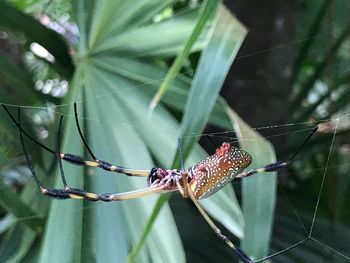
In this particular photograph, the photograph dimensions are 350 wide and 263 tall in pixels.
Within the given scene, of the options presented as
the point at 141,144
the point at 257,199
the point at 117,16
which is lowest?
the point at 257,199

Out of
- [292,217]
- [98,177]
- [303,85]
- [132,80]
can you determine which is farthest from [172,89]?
[303,85]

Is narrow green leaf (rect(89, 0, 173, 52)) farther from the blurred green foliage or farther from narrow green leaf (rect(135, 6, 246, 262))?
narrow green leaf (rect(135, 6, 246, 262))

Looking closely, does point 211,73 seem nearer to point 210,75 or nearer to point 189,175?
point 210,75

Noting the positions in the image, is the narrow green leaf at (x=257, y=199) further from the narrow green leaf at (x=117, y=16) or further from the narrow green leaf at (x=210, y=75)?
the narrow green leaf at (x=117, y=16)

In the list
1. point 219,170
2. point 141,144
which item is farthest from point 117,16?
point 219,170

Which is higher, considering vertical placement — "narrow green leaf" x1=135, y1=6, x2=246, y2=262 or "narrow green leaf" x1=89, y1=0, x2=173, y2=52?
"narrow green leaf" x1=89, y1=0, x2=173, y2=52

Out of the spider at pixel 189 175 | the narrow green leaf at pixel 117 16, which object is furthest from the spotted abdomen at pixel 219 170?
the narrow green leaf at pixel 117 16

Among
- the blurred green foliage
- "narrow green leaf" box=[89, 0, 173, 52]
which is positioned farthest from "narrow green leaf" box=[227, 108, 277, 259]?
"narrow green leaf" box=[89, 0, 173, 52]

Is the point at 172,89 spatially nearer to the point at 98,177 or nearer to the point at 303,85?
the point at 98,177

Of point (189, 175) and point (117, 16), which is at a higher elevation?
point (117, 16)
